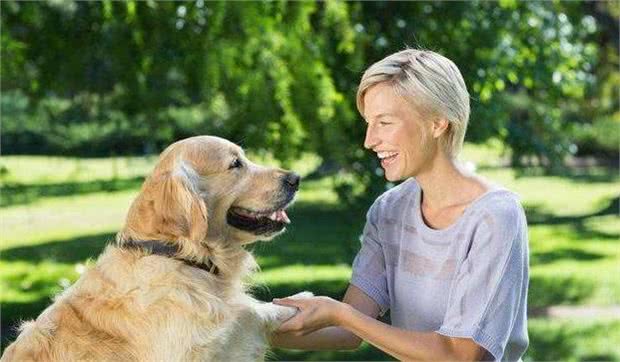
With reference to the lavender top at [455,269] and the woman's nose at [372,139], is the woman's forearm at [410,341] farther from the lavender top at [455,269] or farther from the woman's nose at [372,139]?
the woman's nose at [372,139]

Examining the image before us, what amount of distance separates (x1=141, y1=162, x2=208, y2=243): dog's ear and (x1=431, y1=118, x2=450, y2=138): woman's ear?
65 centimetres

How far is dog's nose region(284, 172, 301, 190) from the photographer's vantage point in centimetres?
302

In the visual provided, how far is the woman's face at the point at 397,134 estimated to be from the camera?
2619mm

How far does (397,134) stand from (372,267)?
0.45 m

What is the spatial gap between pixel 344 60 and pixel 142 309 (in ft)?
13.8

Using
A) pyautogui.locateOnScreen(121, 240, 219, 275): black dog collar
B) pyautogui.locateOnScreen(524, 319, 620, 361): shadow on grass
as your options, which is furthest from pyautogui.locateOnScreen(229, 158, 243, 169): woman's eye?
pyautogui.locateOnScreen(524, 319, 620, 361): shadow on grass

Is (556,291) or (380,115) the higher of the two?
(380,115)

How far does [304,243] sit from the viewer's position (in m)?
11.0

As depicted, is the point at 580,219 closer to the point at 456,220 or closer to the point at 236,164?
the point at 236,164

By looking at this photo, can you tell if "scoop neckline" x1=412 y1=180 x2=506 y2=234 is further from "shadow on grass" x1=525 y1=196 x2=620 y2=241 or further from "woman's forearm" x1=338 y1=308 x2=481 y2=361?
"shadow on grass" x1=525 y1=196 x2=620 y2=241

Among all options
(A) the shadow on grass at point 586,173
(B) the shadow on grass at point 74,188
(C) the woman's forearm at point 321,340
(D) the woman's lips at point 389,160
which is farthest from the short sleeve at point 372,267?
(A) the shadow on grass at point 586,173

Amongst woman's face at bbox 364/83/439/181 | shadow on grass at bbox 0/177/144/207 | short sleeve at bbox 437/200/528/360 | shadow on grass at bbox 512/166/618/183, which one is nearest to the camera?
short sleeve at bbox 437/200/528/360

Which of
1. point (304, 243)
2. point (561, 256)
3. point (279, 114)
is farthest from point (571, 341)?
point (304, 243)

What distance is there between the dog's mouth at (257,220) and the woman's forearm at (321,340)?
0.31 m
